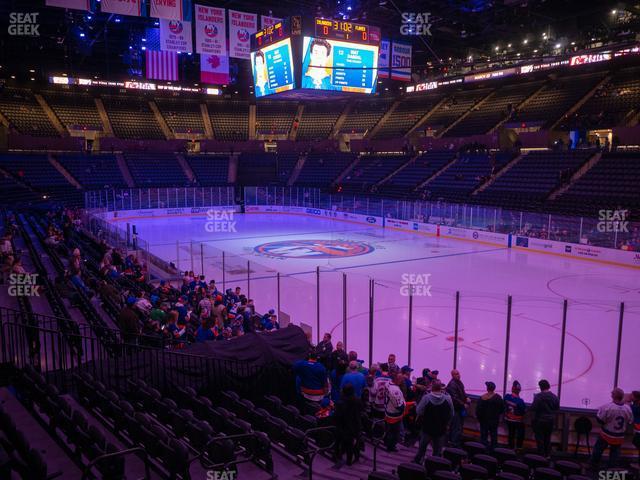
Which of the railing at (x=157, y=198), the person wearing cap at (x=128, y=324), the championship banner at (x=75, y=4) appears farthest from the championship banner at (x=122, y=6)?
the railing at (x=157, y=198)

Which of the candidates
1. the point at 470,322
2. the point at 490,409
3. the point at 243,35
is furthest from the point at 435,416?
the point at 243,35

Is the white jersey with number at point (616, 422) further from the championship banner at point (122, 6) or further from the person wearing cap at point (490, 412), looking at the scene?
the championship banner at point (122, 6)

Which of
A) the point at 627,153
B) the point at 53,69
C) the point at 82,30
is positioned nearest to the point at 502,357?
the point at 627,153

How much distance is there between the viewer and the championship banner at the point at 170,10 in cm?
2180

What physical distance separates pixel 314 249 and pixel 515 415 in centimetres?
1946

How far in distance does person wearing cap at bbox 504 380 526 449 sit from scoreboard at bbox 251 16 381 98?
14255mm

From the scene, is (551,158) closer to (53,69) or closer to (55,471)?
(55,471)

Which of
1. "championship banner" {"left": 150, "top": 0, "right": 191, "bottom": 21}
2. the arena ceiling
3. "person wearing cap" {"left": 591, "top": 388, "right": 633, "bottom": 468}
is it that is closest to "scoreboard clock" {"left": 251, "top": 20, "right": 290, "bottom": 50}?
"championship banner" {"left": 150, "top": 0, "right": 191, "bottom": 21}

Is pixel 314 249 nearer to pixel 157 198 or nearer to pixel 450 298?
pixel 450 298

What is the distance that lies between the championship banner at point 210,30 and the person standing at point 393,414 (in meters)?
22.4

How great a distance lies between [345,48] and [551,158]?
18.1 meters

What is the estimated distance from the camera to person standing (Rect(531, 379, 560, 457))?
24.6 feet

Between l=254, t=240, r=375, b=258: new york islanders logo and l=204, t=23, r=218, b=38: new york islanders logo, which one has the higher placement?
l=204, t=23, r=218, b=38: new york islanders logo

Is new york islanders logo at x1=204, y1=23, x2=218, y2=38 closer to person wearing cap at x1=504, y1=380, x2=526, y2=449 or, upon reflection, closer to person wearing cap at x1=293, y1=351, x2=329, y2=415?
person wearing cap at x1=293, y1=351, x2=329, y2=415
